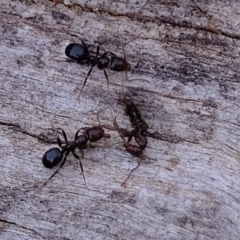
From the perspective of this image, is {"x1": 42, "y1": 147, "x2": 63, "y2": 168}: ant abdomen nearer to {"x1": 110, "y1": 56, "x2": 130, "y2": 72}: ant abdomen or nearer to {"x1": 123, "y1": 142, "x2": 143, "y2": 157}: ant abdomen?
{"x1": 123, "y1": 142, "x2": 143, "y2": 157}: ant abdomen

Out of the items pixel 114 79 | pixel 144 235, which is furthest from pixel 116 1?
pixel 144 235

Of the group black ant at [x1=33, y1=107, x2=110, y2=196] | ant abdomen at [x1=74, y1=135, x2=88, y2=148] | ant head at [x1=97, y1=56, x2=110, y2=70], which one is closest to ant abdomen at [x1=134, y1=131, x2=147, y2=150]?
black ant at [x1=33, y1=107, x2=110, y2=196]

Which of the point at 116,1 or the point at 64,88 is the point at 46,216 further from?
the point at 116,1

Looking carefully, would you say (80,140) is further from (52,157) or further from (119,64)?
(119,64)

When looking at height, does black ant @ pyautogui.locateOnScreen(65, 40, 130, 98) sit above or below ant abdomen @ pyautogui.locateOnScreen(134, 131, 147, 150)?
above

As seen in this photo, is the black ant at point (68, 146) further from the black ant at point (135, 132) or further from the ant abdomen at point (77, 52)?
the ant abdomen at point (77, 52)

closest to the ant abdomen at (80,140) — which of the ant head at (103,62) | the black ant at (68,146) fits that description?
the black ant at (68,146)

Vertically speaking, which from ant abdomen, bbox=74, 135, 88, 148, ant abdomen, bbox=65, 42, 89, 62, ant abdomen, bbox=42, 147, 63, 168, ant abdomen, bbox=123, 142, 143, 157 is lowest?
ant abdomen, bbox=42, 147, 63, 168
